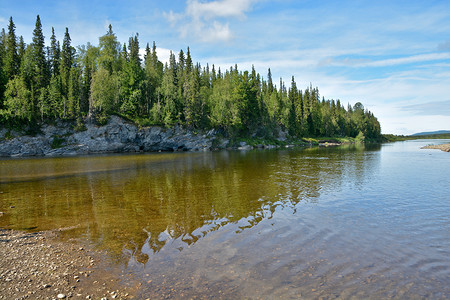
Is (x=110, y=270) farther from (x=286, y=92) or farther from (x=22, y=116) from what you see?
(x=286, y=92)

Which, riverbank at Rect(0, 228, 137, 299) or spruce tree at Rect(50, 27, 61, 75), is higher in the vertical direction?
spruce tree at Rect(50, 27, 61, 75)

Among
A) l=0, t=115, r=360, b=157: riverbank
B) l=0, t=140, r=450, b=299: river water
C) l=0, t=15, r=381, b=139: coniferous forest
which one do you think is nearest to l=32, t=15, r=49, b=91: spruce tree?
l=0, t=15, r=381, b=139: coniferous forest

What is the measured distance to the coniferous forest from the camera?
70.1m

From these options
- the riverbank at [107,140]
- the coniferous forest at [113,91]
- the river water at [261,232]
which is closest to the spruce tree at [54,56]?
the coniferous forest at [113,91]

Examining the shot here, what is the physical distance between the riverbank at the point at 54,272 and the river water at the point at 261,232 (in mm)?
664

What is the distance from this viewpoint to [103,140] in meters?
74.4

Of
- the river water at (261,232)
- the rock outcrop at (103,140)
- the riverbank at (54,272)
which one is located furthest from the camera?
the rock outcrop at (103,140)

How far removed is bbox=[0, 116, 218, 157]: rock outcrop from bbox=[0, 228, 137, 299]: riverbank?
66958mm

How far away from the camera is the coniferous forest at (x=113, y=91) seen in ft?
230

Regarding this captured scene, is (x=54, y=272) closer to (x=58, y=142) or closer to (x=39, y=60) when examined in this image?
(x=58, y=142)

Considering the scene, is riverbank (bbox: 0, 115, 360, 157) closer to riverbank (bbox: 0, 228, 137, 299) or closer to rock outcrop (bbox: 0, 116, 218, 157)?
rock outcrop (bbox: 0, 116, 218, 157)

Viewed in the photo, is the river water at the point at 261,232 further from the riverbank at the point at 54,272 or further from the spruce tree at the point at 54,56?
the spruce tree at the point at 54,56

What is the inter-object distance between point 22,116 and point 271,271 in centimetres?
7893

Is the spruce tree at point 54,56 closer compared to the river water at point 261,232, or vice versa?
the river water at point 261,232
